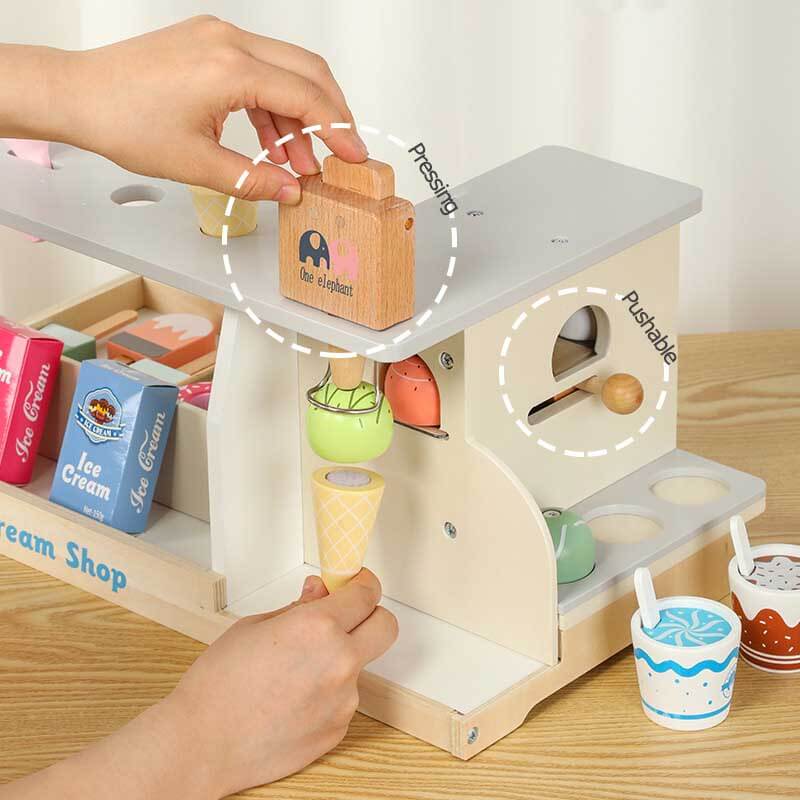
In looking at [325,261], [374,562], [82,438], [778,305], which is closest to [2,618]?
[82,438]

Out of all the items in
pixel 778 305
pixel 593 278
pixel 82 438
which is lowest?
pixel 778 305

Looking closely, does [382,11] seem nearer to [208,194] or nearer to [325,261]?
[208,194]

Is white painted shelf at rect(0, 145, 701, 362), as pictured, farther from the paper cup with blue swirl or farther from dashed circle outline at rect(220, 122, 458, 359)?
the paper cup with blue swirl

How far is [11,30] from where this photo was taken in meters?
1.68

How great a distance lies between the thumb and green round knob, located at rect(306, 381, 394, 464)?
0.41ft

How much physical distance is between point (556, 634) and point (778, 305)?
0.94m

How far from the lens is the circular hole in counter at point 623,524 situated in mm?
1096

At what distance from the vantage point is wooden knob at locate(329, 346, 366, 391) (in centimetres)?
97

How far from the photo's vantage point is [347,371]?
3.18 ft

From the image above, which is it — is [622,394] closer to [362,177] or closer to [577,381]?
[577,381]

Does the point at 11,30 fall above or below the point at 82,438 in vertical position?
above

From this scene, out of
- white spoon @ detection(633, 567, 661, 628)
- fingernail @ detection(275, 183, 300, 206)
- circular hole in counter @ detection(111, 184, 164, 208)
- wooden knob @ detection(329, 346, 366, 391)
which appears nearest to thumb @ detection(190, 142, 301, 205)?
fingernail @ detection(275, 183, 300, 206)

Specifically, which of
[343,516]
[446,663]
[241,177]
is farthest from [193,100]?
[446,663]

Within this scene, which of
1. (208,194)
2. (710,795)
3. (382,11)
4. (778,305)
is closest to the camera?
(710,795)
